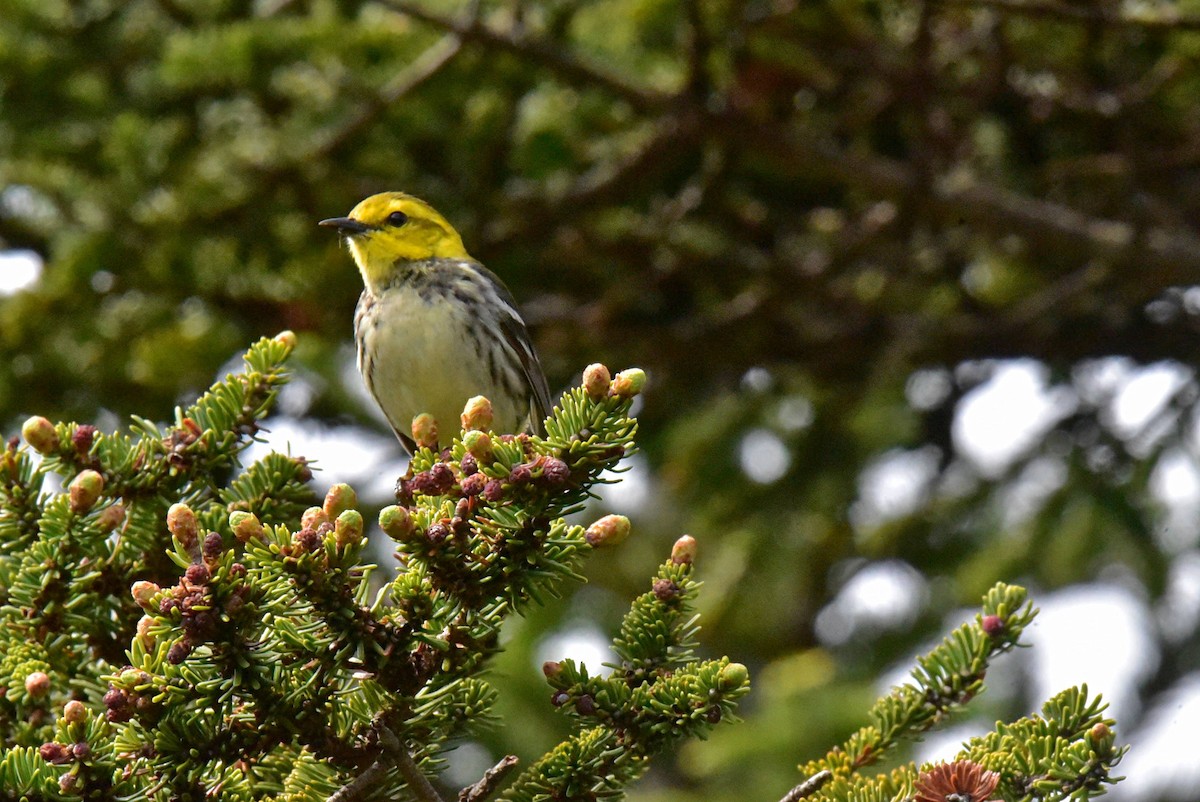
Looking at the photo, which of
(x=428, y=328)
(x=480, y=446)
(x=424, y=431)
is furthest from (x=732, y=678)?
(x=428, y=328)

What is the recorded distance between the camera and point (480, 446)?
1.85m

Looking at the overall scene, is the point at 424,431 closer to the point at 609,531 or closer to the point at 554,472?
the point at 609,531

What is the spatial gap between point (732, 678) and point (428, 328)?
2.48 meters

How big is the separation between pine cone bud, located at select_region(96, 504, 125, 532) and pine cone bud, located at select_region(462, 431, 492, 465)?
0.68 m

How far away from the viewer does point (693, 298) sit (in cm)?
551

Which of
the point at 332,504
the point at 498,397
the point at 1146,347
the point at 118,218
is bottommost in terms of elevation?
the point at 332,504

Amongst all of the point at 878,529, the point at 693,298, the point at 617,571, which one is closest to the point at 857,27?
the point at 693,298

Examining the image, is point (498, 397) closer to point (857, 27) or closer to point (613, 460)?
point (857, 27)

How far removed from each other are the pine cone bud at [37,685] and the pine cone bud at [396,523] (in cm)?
70

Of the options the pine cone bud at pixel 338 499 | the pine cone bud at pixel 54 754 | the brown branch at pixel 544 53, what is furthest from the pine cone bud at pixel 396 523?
the brown branch at pixel 544 53

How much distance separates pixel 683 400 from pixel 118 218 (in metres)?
2.23

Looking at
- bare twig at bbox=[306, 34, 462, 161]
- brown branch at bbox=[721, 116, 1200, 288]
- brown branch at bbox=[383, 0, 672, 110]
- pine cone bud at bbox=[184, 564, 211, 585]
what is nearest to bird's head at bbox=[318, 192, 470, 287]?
bare twig at bbox=[306, 34, 462, 161]

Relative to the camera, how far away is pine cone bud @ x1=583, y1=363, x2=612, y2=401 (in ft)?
5.98

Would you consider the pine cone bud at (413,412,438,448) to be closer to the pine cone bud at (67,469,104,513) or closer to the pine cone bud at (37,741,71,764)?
the pine cone bud at (67,469,104,513)
